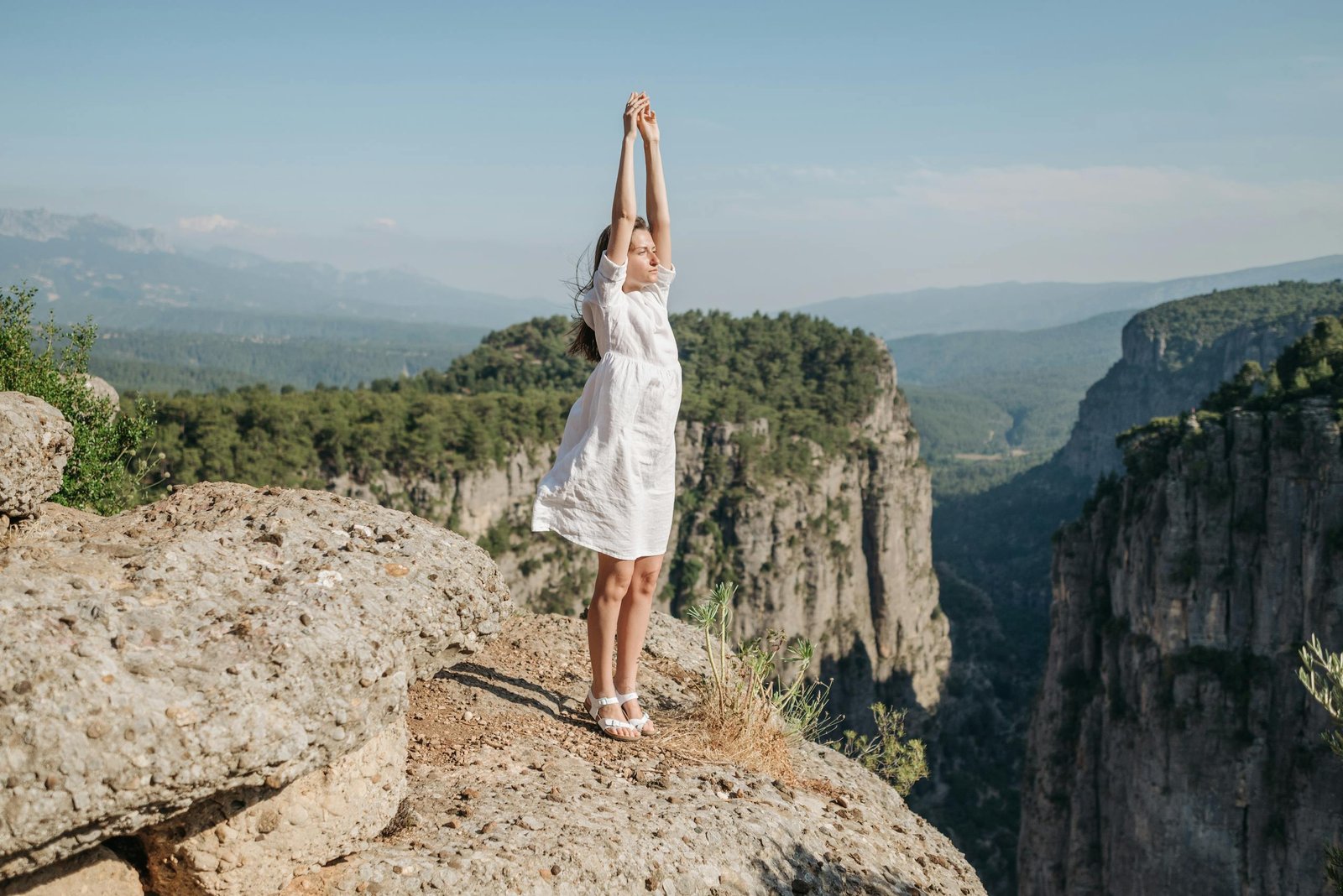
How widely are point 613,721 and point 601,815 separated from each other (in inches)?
40.1

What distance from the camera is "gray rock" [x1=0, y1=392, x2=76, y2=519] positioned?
488cm

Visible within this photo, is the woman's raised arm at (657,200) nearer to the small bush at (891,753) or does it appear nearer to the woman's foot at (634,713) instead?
the woman's foot at (634,713)

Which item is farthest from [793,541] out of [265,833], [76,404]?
[265,833]

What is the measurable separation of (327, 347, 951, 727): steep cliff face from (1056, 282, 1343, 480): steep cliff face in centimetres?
4849

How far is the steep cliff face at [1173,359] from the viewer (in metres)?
113

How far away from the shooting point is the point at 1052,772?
4391cm

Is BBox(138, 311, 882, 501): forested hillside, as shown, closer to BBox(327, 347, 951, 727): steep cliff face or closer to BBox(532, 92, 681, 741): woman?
BBox(327, 347, 951, 727): steep cliff face

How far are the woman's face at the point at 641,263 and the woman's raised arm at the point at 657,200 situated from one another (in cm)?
8

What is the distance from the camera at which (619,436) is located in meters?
5.68

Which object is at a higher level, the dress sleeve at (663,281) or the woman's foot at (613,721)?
the dress sleeve at (663,281)

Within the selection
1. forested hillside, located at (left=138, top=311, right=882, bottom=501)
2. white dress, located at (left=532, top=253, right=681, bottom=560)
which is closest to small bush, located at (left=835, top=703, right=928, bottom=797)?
white dress, located at (left=532, top=253, right=681, bottom=560)

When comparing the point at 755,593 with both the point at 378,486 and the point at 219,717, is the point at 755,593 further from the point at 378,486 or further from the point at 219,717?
the point at 219,717

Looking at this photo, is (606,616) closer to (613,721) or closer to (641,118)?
(613,721)

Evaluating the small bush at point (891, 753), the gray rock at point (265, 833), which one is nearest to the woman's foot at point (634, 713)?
the gray rock at point (265, 833)
